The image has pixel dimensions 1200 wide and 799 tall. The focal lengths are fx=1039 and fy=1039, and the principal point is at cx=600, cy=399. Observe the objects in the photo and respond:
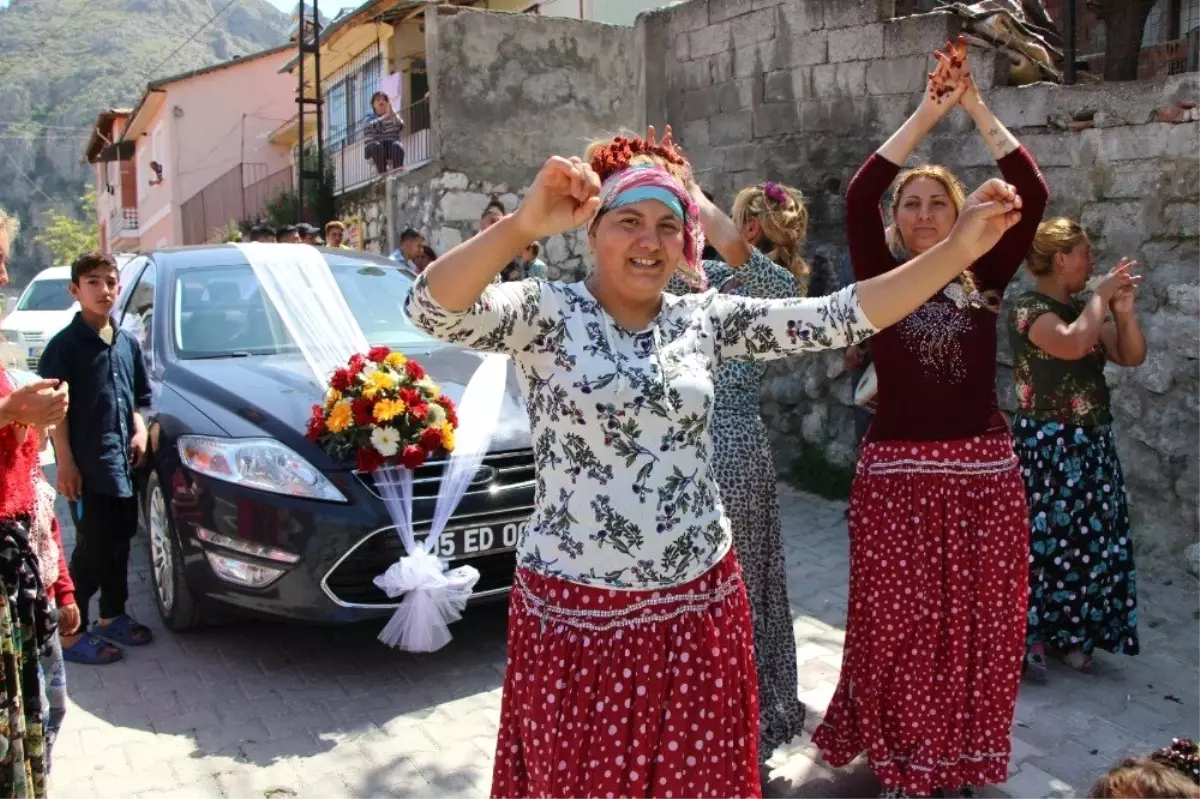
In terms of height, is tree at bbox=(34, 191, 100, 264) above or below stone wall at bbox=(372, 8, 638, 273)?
above

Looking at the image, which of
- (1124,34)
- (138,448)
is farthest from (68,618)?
(1124,34)

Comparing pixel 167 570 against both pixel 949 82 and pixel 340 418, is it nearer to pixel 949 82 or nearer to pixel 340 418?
pixel 340 418

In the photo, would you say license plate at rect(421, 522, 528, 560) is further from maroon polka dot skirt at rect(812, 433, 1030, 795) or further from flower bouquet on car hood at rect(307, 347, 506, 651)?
maroon polka dot skirt at rect(812, 433, 1030, 795)

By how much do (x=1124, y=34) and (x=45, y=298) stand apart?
1560 centimetres

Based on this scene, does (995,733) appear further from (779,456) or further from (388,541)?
(779,456)

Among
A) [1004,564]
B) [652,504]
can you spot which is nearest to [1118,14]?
[1004,564]

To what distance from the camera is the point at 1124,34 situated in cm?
659

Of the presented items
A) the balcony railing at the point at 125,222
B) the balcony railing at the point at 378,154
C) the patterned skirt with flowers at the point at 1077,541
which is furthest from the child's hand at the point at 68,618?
the balcony railing at the point at 125,222

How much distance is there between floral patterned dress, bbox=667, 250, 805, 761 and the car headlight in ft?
5.84

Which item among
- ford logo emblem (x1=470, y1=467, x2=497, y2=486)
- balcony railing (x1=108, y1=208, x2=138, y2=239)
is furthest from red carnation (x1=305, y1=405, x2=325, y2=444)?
balcony railing (x1=108, y1=208, x2=138, y2=239)

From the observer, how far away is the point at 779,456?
823 cm

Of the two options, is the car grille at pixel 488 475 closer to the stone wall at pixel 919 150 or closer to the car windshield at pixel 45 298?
the stone wall at pixel 919 150

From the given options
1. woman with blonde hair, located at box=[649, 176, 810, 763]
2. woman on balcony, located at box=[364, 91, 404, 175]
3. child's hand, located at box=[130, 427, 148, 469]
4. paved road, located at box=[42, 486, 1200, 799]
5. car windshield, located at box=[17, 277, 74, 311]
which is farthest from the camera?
woman on balcony, located at box=[364, 91, 404, 175]

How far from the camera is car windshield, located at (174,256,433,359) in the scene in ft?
18.3
